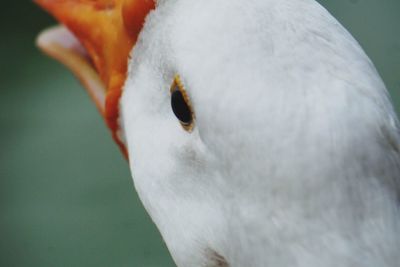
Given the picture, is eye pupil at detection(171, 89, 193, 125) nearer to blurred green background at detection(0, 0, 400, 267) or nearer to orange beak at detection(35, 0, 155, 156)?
orange beak at detection(35, 0, 155, 156)

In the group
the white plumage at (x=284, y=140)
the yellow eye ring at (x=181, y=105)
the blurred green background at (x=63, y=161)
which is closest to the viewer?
the white plumage at (x=284, y=140)

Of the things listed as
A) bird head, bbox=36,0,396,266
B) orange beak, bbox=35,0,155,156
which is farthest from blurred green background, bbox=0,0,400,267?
bird head, bbox=36,0,396,266

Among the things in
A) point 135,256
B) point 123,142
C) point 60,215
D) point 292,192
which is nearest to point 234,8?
point 292,192

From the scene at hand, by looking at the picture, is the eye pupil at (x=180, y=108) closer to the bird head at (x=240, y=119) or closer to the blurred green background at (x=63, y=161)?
the bird head at (x=240, y=119)

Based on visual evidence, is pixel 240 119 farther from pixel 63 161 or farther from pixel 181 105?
pixel 63 161

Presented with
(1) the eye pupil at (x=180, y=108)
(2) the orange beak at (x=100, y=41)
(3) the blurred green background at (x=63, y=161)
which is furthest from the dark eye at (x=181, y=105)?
(3) the blurred green background at (x=63, y=161)

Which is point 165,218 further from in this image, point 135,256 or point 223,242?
point 135,256

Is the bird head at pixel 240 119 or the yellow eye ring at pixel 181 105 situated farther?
the yellow eye ring at pixel 181 105

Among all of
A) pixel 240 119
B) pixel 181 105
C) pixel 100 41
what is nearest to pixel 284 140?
pixel 240 119
